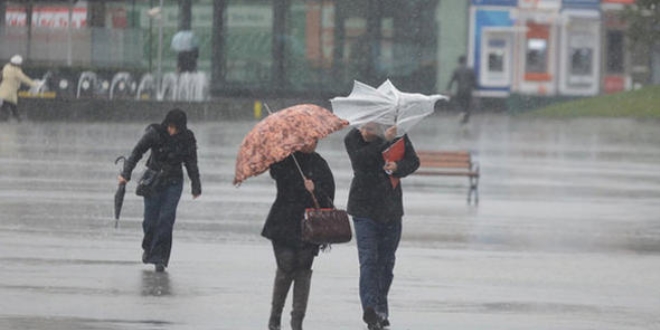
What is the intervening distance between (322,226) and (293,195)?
1.08 ft

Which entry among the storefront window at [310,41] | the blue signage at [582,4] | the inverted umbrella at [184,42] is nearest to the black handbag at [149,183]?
the inverted umbrella at [184,42]

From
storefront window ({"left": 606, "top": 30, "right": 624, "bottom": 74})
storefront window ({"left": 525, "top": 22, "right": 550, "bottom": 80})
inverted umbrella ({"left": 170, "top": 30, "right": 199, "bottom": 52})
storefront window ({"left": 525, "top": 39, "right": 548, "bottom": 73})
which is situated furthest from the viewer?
storefront window ({"left": 606, "top": 30, "right": 624, "bottom": 74})

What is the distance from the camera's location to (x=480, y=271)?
15109 mm

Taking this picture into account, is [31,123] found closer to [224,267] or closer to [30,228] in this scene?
[30,228]

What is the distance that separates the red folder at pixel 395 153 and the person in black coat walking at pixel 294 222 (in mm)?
776

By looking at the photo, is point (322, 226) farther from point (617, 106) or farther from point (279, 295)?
point (617, 106)

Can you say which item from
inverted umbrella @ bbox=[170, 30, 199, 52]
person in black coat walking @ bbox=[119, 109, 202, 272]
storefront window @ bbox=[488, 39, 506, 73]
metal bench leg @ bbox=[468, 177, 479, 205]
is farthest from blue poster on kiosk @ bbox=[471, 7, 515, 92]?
person in black coat walking @ bbox=[119, 109, 202, 272]

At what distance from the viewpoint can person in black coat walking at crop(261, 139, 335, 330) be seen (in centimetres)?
1116

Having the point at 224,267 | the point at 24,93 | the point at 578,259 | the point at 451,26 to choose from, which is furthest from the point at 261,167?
the point at 451,26

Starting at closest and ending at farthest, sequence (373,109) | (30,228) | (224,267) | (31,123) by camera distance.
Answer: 1. (373,109)
2. (224,267)
3. (30,228)
4. (31,123)

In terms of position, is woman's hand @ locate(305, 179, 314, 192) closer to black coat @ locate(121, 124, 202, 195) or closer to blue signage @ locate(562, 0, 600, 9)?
black coat @ locate(121, 124, 202, 195)

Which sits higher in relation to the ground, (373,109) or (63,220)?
(373,109)

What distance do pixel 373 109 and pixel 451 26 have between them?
4645 cm

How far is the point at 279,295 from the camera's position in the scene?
11.3m
